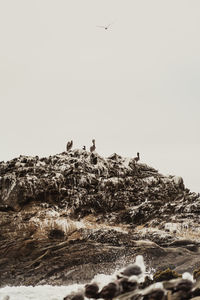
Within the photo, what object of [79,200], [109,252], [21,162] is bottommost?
→ [109,252]

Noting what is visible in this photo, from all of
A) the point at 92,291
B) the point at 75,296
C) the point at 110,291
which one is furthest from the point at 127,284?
the point at 75,296

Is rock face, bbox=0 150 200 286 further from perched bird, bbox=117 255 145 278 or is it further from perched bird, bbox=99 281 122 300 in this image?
perched bird, bbox=99 281 122 300

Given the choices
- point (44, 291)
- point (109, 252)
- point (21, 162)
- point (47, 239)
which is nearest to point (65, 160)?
point (21, 162)

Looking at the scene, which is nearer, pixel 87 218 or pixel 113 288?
→ pixel 113 288

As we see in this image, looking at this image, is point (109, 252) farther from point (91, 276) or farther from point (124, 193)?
point (124, 193)

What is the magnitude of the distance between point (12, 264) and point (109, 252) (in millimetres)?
6983

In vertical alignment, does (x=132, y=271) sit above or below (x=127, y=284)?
above

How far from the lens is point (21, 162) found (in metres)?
33.2

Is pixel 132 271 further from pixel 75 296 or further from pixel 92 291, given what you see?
pixel 75 296

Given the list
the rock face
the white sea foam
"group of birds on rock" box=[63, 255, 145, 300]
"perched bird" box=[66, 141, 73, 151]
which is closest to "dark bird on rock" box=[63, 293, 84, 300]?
"group of birds on rock" box=[63, 255, 145, 300]

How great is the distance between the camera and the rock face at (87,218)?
2536 centimetres

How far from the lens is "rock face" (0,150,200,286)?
83.2 ft

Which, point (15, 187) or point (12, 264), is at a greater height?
point (15, 187)

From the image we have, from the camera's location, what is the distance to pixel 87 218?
97.4 ft
